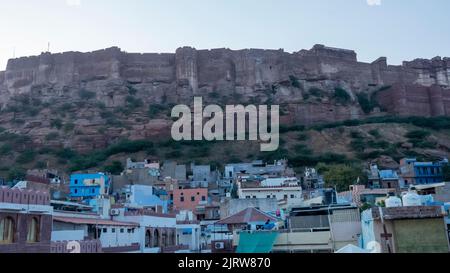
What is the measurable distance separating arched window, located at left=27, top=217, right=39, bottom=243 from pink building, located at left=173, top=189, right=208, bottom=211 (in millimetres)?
12356

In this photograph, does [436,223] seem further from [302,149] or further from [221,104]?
[221,104]

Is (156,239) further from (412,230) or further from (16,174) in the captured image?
(16,174)

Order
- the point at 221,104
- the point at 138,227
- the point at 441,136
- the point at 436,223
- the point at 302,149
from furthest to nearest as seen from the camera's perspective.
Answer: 1. the point at 221,104
2. the point at 441,136
3. the point at 302,149
4. the point at 138,227
5. the point at 436,223

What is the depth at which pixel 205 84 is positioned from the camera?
40.9m

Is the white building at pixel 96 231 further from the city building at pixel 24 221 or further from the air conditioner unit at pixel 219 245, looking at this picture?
the air conditioner unit at pixel 219 245

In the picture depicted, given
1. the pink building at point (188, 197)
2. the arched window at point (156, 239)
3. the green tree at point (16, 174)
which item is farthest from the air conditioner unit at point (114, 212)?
the green tree at point (16, 174)

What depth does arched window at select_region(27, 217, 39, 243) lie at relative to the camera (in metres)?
7.16

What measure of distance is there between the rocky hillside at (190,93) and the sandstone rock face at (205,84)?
94 mm

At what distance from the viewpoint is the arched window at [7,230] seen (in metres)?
6.43

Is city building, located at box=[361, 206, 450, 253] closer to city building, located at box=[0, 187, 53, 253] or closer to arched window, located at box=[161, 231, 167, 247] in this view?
city building, located at box=[0, 187, 53, 253]

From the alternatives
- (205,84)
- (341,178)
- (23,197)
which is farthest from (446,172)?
(205,84)

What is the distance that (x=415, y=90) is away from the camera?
4081 centimetres
